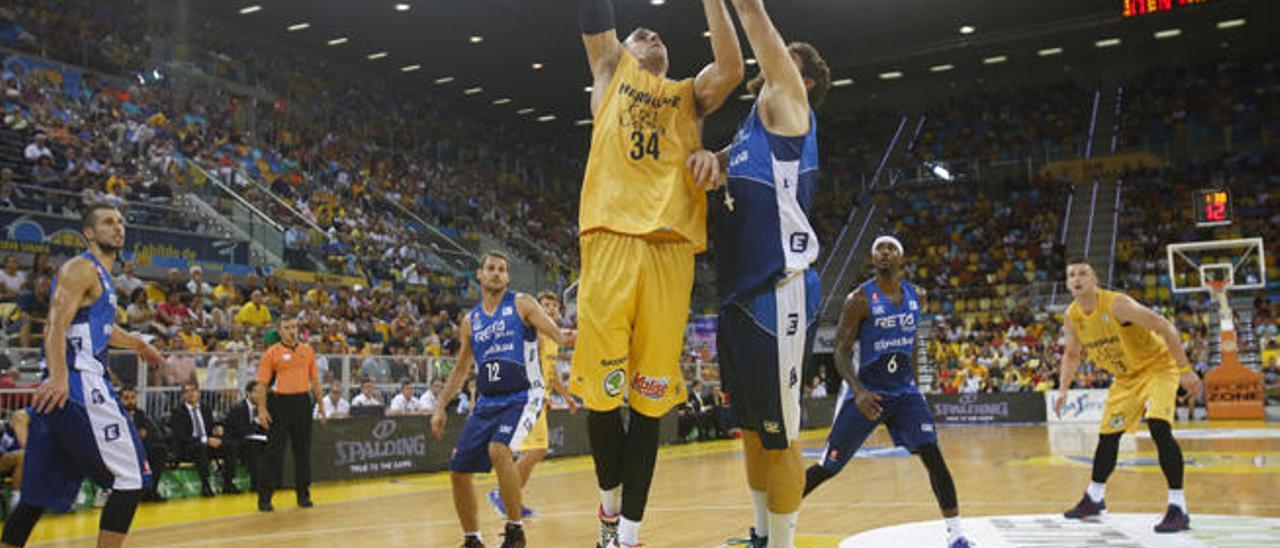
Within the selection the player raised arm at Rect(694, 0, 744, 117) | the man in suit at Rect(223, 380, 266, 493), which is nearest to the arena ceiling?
the man in suit at Rect(223, 380, 266, 493)

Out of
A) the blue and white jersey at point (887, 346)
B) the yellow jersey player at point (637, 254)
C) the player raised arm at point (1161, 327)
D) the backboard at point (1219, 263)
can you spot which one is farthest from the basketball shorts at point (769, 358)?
the backboard at point (1219, 263)

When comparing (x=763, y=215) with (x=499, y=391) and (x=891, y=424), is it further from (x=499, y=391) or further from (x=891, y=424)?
(x=499, y=391)

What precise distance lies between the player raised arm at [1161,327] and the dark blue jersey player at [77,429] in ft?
20.8

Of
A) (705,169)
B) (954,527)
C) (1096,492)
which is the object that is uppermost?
(705,169)

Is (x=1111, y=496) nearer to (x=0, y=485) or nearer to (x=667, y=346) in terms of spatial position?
(x=667, y=346)

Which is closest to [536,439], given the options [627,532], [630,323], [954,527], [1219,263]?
[954,527]

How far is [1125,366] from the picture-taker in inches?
311

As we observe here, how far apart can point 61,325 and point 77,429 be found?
512 millimetres

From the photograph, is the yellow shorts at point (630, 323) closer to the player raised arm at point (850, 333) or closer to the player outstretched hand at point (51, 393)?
the player outstretched hand at point (51, 393)

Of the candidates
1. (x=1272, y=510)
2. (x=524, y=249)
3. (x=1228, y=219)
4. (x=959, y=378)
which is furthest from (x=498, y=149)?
(x=1272, y=510)

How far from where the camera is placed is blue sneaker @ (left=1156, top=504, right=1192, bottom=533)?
678 centimetres

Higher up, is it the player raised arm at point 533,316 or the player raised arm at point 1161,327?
the player raised arm at point 533,316

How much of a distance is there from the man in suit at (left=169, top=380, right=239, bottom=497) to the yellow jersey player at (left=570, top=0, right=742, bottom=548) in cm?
922

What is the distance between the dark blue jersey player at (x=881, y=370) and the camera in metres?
6.69
